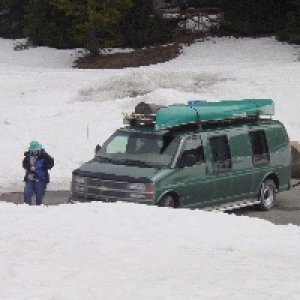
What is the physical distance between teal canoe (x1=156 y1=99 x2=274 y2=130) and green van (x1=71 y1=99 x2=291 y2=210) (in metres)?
0.02

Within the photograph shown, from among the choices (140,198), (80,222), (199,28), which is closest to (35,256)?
(80,222)

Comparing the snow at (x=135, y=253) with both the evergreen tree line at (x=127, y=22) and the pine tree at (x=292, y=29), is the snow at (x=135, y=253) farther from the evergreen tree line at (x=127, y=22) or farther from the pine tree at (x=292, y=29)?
the pine tree at (x=292, y=29)

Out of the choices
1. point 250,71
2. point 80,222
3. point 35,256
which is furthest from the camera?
point 250,71

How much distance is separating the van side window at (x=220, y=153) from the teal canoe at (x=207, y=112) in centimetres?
48

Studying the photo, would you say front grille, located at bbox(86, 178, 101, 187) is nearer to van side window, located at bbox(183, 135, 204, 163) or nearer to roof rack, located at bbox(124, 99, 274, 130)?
roof rack, located at bbox(124, 99, 274, 130)

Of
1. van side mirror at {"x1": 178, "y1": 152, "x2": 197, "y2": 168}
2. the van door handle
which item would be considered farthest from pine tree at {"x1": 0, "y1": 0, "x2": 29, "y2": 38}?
van side mirror at {"x1": 178, "y1": 152, "x2": 197, "y2": 168}

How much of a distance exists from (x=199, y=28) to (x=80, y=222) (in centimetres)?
4119

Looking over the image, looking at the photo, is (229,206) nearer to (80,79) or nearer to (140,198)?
(140,198)

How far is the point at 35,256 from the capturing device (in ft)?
36.1

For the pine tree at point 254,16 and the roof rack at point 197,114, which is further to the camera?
the pine tree at point 254,16

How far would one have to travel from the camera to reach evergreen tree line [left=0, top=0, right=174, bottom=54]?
155ft

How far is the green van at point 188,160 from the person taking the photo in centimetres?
1673

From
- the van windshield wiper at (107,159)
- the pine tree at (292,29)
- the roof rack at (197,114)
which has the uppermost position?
the pine tree at (292,29)

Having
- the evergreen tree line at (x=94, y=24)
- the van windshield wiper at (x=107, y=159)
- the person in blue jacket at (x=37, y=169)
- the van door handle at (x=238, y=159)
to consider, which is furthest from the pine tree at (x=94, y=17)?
the van windshield wiper at (x=107, y=159)
